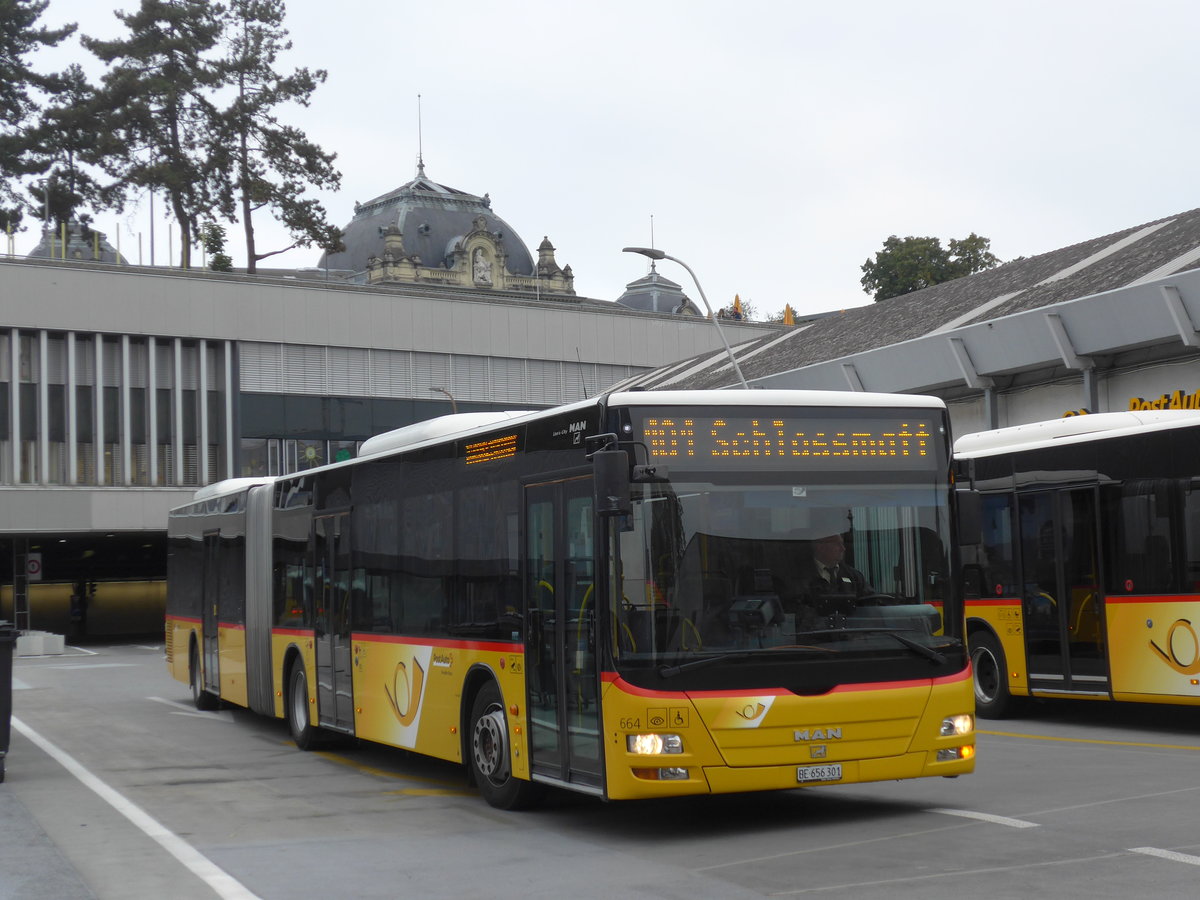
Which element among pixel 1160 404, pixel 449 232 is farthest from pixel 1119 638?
pixel 449 232

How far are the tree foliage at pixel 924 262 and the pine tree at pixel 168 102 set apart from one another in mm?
30132

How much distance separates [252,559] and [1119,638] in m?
9.44

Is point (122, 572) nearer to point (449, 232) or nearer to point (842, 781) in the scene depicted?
point (842, 781)

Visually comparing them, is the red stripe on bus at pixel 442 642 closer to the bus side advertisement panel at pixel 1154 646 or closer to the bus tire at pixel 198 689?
the bus side advertisement panel at pixel 1154 646

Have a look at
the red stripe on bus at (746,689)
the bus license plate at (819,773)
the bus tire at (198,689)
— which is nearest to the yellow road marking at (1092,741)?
the red stripe on bus at (746,689)

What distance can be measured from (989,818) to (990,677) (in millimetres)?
7262

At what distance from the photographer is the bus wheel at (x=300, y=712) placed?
52.0 feet

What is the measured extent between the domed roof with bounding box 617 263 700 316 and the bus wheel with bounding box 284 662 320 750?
416 feet

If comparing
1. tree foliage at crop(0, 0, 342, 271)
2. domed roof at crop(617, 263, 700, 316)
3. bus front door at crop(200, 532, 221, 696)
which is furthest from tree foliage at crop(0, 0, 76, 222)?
domed roof at crop(617, 263, 700, 316)

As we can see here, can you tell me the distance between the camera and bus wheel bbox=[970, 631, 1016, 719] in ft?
54.2

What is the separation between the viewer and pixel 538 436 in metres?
10.6

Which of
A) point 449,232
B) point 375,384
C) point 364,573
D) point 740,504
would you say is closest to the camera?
point 740,504

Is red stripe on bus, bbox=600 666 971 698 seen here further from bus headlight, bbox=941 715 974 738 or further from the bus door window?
the bus door window

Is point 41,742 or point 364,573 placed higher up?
point 364,573
